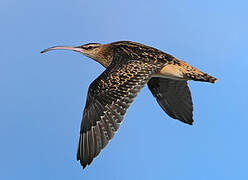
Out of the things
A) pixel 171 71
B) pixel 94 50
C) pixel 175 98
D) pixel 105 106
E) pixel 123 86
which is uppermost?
pixel 94 50

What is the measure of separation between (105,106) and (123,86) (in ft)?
1.90

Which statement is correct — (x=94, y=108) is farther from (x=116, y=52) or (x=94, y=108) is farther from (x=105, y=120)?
(x=116, y=52)

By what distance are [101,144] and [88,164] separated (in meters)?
0.45

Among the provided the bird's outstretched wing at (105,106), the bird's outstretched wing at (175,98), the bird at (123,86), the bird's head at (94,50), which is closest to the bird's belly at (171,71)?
the bird at (123,86)

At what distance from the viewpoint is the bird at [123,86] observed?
938 centimetres

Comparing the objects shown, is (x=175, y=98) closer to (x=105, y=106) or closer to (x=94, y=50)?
(x=94, y=50)

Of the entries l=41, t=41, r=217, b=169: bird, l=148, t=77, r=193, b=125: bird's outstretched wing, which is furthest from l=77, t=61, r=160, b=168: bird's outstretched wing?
l=148, t=77, r=193, b=125: bird's outstretched wing

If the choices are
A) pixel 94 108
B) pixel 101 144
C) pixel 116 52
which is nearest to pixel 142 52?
pixel 116 52

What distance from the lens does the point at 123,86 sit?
9.81m

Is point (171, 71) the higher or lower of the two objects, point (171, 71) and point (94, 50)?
the lower

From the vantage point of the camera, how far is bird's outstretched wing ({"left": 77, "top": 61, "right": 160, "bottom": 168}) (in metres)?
9.26

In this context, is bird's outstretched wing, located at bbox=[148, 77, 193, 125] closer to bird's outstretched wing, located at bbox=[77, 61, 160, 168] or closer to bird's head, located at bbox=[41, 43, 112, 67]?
bird's head, located at bbox=[41, 43, 112, 67]

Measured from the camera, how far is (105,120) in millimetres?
9453

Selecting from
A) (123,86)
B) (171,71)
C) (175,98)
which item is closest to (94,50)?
(171,71)
